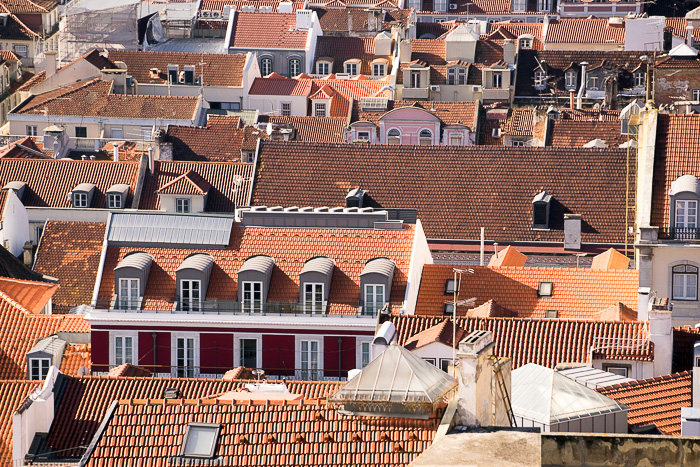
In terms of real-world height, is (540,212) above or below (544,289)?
above

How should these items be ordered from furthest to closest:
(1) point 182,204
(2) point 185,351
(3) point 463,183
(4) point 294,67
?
1. (4) point 294,67
2. (1) point 182,204
3. (3) point 463,183
4. (2) point 185,351

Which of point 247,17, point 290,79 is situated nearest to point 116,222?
point 290,79

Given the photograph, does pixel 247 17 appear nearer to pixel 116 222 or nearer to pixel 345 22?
pixel 345 22

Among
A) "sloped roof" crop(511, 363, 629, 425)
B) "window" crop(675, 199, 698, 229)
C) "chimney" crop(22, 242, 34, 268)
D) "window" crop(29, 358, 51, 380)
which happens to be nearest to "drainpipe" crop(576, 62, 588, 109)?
"chimney" crop(22, 242, 34, 268)

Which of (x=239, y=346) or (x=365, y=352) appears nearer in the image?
(x=365, y=352)

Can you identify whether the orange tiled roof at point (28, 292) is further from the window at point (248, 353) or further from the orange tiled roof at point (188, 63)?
the orange tiled roof at point (188, 63)

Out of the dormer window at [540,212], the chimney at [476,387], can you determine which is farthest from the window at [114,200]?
the chimney at [476,387]

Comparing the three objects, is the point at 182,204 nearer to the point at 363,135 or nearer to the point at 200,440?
the point at 363,135

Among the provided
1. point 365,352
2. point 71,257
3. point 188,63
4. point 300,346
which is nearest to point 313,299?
point 300,346
